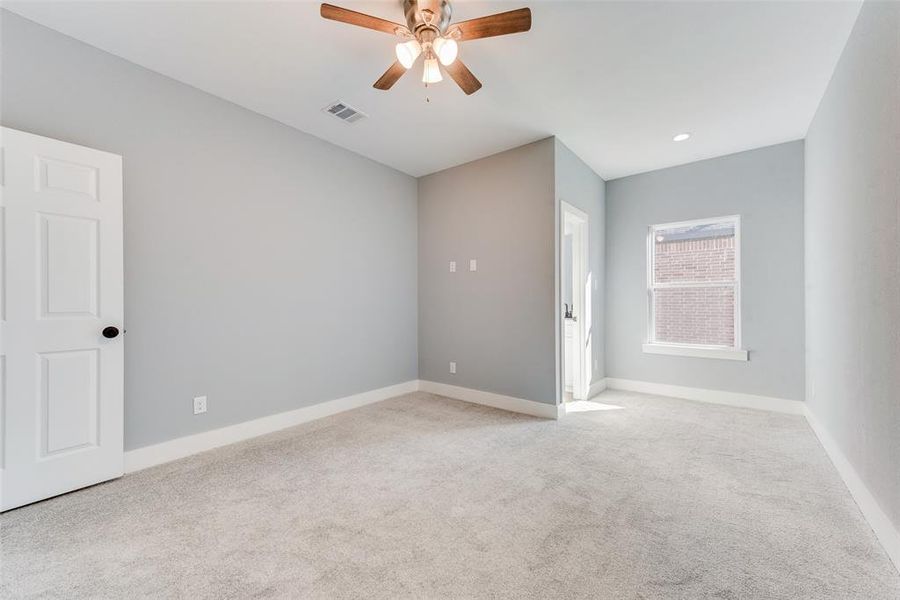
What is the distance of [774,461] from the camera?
257 centimetres

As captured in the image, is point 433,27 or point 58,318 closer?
point 433,27

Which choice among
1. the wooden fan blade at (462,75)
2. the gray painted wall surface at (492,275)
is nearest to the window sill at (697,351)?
the gray painted wall surface at (492,275)

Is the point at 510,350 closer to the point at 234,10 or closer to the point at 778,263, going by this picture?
the point at 778,263

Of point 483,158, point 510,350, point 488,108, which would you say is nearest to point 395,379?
point 510,350

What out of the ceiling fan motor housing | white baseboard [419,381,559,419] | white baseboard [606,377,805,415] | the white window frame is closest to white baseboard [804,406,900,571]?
white baseboard [606,377,805,415]

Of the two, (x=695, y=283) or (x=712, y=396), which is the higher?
(x=695, y=283)

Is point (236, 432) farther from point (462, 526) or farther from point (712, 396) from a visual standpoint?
point (712, 396)

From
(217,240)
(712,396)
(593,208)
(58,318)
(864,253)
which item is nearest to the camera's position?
(864,253)

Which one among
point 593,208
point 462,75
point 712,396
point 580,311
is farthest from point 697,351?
point 462,75

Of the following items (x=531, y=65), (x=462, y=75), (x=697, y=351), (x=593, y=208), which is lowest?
(x=697, y=351)

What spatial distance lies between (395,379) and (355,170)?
239 centimetres

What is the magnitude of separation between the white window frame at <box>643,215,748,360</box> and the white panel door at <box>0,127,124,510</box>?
5.07 meters

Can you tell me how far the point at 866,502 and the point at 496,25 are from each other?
3104mm

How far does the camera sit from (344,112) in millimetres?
3068
